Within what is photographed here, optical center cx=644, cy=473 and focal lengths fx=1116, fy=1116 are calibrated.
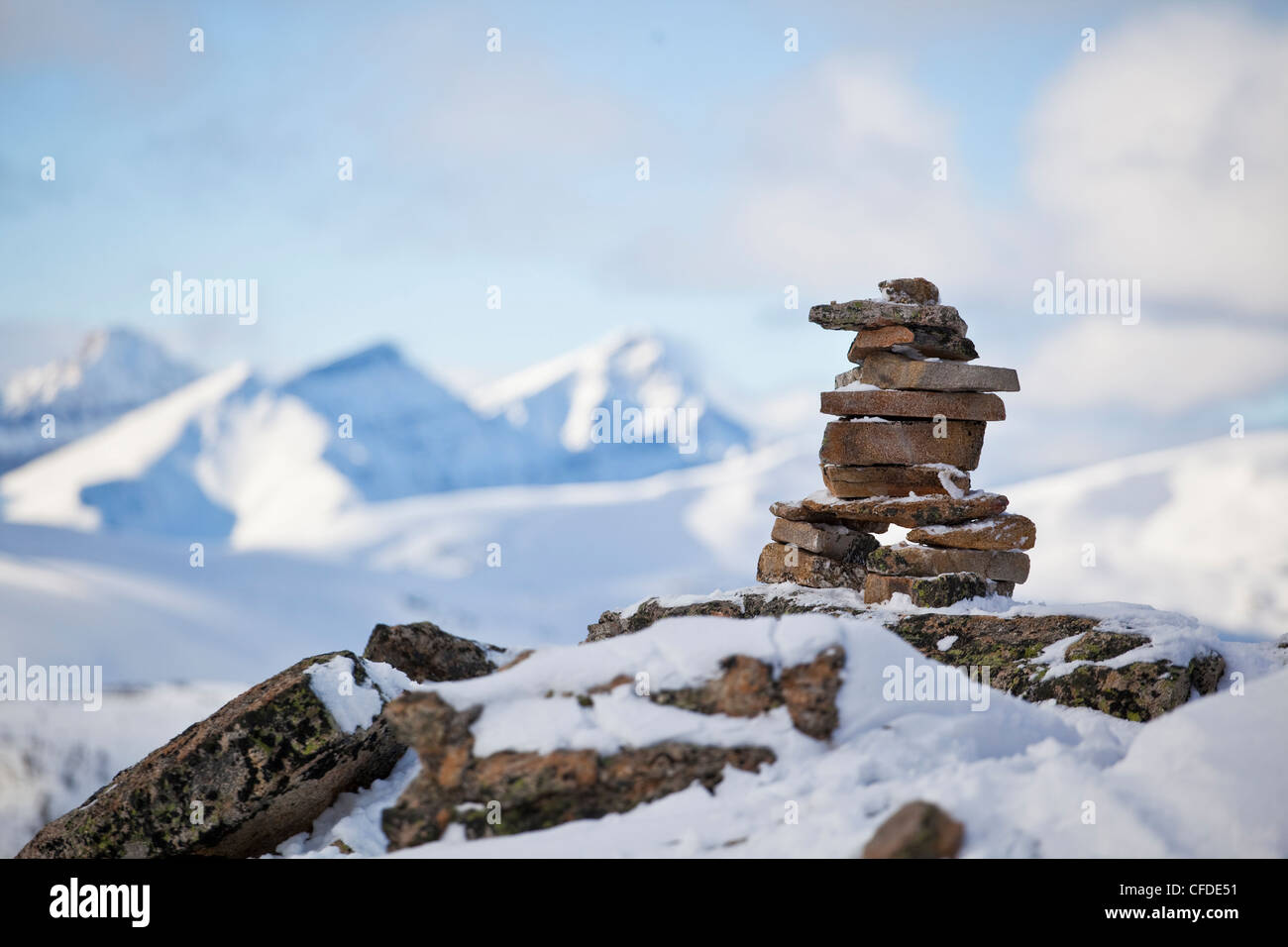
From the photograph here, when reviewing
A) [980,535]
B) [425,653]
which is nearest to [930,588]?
[980,535]

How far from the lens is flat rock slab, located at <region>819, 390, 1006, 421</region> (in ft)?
48.8

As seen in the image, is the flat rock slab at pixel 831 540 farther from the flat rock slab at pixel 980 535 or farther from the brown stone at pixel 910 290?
the brown stone at pixel 910 290

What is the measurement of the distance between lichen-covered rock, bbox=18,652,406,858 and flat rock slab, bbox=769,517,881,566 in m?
7.65

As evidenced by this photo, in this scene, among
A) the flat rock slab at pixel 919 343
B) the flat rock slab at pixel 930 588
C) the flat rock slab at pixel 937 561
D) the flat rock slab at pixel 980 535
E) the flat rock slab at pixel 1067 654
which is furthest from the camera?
the flat rock slab at pixel 919 343

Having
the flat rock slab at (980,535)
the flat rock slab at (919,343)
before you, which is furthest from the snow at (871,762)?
the flat rock slab at (919,343)

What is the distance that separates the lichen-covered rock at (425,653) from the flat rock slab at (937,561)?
5.40 m

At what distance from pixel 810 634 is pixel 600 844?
1.83m

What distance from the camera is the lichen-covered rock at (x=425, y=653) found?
10945mm

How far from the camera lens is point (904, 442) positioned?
49.0ft

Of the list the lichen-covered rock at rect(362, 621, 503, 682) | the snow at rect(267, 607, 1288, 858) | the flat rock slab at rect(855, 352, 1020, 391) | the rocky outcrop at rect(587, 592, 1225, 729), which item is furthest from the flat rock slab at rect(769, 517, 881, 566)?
the snow at rect(267, 607, 1288, 858)

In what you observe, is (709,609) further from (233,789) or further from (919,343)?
(233,789)

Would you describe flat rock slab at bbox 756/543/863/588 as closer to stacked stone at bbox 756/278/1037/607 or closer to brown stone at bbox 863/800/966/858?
stacked stone at bbox 756/278/1037/607
